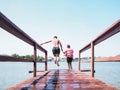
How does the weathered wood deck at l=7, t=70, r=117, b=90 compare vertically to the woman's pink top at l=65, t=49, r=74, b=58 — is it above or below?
below

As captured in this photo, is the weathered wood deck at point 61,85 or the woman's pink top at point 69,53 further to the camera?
the woman's pink top at point 69,53

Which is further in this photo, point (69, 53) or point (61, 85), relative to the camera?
point (69, 53)

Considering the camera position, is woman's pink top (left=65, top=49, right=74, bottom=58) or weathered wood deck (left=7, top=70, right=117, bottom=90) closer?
weathered wood deck (left=7, top=70, right=117, bottom=90)

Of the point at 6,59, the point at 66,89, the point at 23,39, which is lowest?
the point at 66,89

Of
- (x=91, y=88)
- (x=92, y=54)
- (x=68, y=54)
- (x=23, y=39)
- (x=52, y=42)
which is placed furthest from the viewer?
(x=68, y=54)

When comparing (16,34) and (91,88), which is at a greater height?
(16,34)

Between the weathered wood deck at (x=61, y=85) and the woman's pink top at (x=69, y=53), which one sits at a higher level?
the woman's pink top at (x=69, y=53)

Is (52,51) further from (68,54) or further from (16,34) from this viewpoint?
(16,34)

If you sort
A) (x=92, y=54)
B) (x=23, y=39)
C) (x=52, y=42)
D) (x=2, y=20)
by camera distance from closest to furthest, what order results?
(x=2, y=20)
(x=23, y=39)
(x=92, y=54)
(x=52, y=42)

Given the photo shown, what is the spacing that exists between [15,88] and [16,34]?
0.94m

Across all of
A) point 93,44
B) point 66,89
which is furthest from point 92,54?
point 66,89

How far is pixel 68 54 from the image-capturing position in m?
15.0

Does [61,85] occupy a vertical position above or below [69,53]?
below

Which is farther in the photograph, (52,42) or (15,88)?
(52,42)
